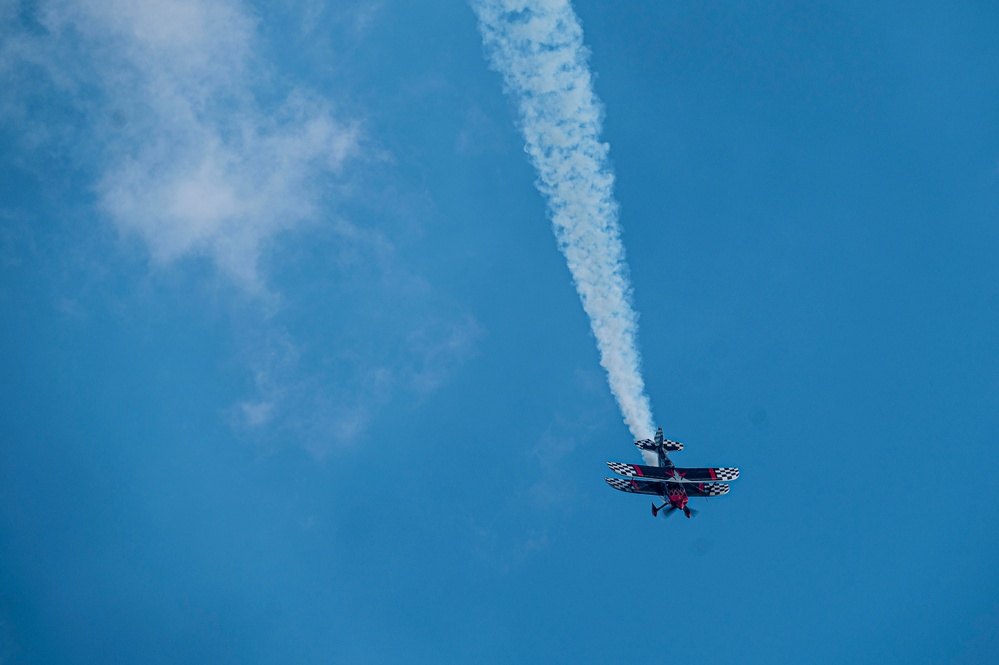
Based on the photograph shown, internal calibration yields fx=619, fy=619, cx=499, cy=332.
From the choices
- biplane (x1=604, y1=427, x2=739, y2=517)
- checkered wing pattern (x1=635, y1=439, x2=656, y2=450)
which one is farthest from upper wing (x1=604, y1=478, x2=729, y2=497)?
checkered wing pattern (x1=635, y1=439, x2=656, y2=450)

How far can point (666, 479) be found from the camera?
Result: 3953 centimetres

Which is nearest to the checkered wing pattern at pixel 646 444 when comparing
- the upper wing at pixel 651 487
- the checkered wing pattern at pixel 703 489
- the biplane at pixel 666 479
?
the biplane at pixel 666 479

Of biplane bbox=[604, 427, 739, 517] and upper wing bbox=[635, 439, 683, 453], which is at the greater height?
upper wing bbox=[635, 439, 683, 453]

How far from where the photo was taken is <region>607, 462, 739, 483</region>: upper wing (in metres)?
39.6

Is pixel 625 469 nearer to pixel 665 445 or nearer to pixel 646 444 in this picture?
pixel 646 444

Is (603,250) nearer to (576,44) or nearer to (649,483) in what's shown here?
(576,44)

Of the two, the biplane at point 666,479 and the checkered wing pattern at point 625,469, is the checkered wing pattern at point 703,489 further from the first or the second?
the checkered wing pattern at point 625,469

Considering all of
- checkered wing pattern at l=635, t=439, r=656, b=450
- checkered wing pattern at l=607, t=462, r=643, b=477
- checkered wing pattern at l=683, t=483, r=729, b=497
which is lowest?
checkered wing pattern at l=683, t=483, r=729, b=497

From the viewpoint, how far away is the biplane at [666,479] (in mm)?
39156

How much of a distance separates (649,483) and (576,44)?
27921mm

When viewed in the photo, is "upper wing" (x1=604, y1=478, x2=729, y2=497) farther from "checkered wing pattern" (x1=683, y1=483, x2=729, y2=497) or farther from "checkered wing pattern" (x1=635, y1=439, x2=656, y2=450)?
"checkered wing pattern" (x1=635, y1=439, x2=656, y2=450)

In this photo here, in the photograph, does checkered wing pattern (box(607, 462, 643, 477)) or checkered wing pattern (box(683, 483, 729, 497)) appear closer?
checkered wing pattern (box(607, 462, 643, 477))

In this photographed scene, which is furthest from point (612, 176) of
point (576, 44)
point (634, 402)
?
point (634, 402)

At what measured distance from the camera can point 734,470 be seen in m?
42.6
